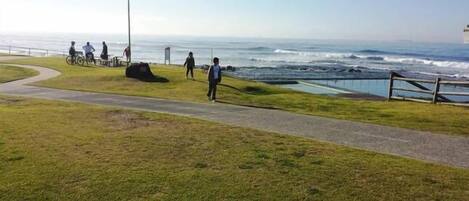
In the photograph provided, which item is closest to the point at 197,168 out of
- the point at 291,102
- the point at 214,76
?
the point at 214,76

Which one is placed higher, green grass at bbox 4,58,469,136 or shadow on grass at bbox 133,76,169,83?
shadow on grass at bbox 133,76,169,83

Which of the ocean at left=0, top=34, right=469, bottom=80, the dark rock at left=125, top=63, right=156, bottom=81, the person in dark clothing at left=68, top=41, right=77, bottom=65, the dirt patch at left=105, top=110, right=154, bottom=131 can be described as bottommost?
the ocean at left=0, top=34, right=469, bottom=80

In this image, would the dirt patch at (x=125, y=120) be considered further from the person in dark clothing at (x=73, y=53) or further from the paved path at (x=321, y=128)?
the person in dark clothing at (x=73, y=53)

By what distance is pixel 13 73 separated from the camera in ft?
87.0

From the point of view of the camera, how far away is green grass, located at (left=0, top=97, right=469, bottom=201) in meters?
6.50

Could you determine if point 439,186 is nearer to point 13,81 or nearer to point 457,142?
point 457,142

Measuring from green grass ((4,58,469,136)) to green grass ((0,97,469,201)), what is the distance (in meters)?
4.63

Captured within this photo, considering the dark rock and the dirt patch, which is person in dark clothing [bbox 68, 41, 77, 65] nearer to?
the dark rock

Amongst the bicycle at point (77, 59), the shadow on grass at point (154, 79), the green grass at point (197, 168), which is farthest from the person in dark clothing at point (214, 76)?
the bicycle at point (77, 59)

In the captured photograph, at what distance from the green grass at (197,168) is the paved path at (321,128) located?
31.2 inches

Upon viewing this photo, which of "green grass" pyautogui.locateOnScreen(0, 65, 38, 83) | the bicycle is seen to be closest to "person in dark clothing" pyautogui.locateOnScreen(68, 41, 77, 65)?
the bicycle

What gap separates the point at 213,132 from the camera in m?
10.5

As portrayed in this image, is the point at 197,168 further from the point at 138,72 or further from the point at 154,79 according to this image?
the point at 138,72

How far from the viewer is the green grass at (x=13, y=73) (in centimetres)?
2396
